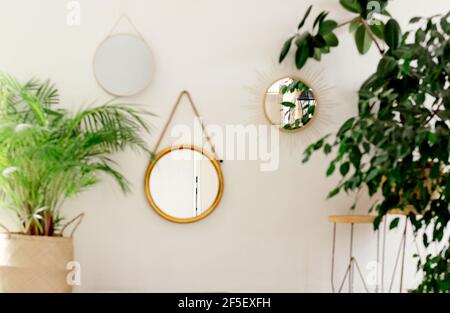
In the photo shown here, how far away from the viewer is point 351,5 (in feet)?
9.29

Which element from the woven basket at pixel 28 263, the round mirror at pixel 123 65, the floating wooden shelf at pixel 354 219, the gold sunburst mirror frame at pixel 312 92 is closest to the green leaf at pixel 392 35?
the gold sunburst mirror frame at pixel 312 92

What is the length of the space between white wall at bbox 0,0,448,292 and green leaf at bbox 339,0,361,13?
0.17m

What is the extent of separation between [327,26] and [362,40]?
202 millimetres

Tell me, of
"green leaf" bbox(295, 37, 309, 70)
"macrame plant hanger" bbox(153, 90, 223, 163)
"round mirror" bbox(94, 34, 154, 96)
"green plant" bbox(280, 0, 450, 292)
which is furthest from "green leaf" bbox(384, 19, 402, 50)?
"round mirror" bbox(94, 34, 154, 96)

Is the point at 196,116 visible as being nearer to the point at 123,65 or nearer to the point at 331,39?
the point at 123,65

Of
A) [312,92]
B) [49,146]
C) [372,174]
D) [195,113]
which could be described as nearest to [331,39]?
[312,92]

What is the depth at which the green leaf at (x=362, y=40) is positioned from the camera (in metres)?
2.83

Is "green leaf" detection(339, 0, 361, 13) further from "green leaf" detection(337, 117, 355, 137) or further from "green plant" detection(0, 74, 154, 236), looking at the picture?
"green plant" detection(0, 74, 154, 236)

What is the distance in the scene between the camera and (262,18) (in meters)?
3.01

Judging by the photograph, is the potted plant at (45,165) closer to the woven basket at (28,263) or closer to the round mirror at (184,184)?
the woven basket at (28,263)

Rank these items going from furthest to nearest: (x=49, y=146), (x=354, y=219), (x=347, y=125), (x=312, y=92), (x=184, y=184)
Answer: (x=312, y=92), (x=184, y=184), (x=354, y=219), (x=49, y=146), (x=347, y=125)

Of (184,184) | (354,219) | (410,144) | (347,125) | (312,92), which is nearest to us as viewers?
(410,144)

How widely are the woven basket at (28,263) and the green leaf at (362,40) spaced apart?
1699 millimetres
